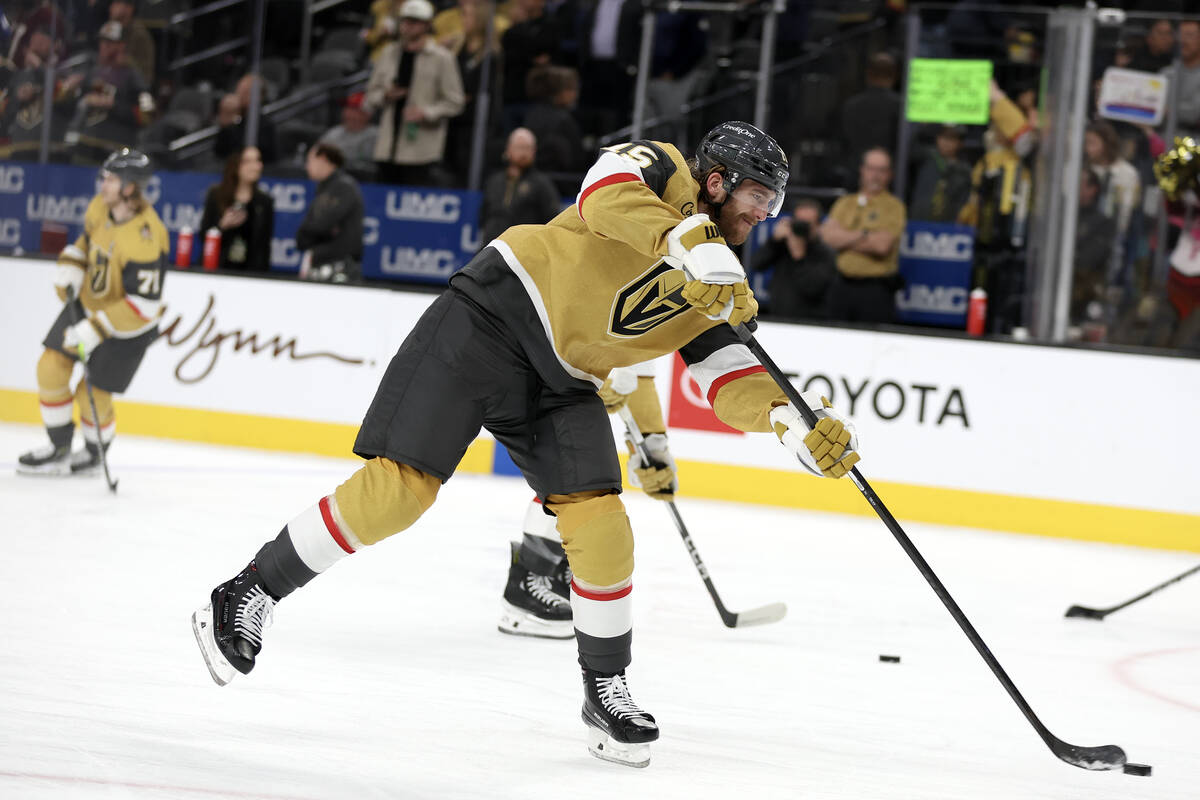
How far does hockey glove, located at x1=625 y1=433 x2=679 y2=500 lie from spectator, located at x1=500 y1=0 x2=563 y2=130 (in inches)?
183

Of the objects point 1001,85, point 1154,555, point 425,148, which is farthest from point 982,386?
point 425,148

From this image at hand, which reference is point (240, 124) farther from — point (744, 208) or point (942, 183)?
point (744, 208)

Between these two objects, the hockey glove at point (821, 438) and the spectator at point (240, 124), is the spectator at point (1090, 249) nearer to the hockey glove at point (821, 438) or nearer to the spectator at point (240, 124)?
the hockey glove at point (821, 438)

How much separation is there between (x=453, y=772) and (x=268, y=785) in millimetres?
322

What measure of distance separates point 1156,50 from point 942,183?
1114mm

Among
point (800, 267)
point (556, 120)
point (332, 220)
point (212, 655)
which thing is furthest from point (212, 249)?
point (212, 655)

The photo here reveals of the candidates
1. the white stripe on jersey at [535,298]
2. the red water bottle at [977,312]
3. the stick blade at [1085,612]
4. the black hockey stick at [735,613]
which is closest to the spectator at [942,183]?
the red water bottle at [977,312]

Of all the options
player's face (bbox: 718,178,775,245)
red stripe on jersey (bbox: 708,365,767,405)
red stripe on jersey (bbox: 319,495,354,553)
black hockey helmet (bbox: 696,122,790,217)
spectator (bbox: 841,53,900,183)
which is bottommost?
red stripe on jersey (bbox: 319,495,354,553)

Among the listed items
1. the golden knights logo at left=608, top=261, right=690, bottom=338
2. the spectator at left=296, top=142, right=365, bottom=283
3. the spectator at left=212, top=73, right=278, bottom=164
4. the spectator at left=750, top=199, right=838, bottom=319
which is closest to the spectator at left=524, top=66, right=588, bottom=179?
the spectator at left=296, top=142, right=365, bottom=283

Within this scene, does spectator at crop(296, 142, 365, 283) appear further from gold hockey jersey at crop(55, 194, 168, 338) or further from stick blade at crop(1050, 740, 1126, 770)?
stick blade at crop(1050, 740, 1126, 770)

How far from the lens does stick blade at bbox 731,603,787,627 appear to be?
379 centimetres

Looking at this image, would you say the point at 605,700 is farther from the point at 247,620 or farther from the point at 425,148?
the point at 425,148

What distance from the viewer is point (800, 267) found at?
6.92 metres

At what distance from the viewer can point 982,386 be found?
242 inches
